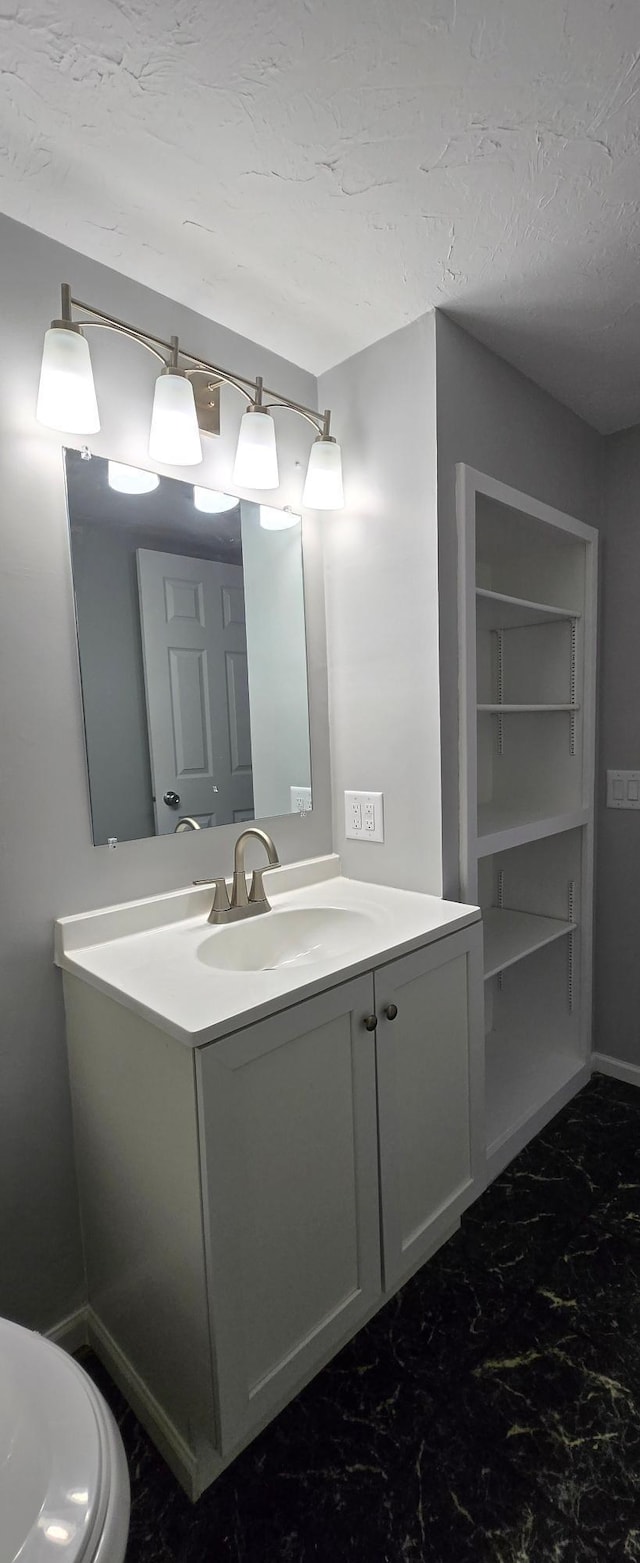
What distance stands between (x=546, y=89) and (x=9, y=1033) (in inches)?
70.8

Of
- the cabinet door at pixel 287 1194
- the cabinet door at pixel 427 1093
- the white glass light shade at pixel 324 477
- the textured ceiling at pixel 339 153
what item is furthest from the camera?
the white glass light shade at pixel 324 477

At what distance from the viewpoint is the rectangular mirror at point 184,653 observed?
1369 millimetres

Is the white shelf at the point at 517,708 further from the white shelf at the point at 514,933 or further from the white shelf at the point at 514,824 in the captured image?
the white shelf at the point at 514,933

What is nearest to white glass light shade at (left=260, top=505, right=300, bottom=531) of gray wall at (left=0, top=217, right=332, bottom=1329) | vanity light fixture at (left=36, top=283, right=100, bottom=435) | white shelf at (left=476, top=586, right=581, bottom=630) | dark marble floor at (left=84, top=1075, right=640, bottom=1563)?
gray wall at (left=0, top=217, right=332, bottom=1329)

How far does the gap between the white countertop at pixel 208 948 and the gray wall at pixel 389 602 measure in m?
0.16

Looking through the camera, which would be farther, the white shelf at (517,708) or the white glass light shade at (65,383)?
the white shelf at (517,708)

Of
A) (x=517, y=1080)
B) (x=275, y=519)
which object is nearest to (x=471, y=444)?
(x=275, y=519)

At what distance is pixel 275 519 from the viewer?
67.6 inches

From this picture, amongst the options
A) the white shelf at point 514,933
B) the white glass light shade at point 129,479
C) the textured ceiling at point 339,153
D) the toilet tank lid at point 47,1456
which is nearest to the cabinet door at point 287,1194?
the toilet tank lid at point 47,1456

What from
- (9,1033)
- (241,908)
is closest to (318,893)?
(241,908)

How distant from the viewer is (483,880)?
234cm

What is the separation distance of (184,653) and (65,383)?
550 mm

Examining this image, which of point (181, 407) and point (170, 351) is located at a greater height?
point (170, 351)

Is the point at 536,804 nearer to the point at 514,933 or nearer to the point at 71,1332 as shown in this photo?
the point at 514,933
